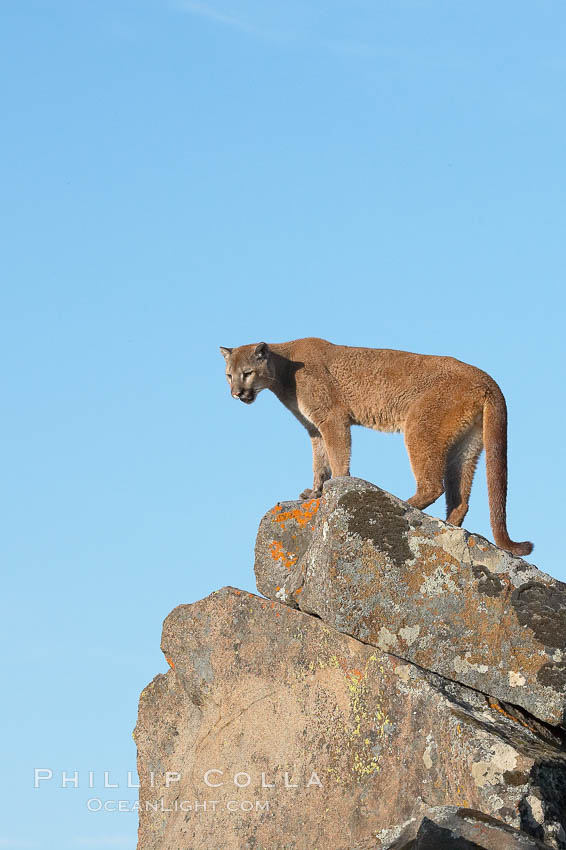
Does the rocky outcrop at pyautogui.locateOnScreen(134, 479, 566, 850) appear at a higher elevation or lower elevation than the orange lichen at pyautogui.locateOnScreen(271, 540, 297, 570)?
lower

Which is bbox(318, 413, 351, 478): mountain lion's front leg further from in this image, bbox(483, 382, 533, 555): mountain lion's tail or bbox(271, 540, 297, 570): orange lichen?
bbox(271, 540, 297, 570): orange lichen

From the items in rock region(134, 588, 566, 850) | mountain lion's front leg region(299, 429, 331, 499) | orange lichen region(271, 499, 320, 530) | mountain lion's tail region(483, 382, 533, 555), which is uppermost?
mountain lion's front leg region(299, 429, 331, 499)

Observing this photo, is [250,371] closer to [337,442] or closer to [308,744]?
[337,442]

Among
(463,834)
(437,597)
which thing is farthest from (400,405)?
(463,834)

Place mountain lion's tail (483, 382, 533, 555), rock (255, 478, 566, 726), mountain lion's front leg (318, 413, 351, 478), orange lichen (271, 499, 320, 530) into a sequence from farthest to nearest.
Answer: mountain lion's front leg (318, 413, 351, 478) → mountain lion's tail (483, 382, 533, 555) → orange lichen (271, 499, 320, 530) → rock (255, 478, 566, 726)

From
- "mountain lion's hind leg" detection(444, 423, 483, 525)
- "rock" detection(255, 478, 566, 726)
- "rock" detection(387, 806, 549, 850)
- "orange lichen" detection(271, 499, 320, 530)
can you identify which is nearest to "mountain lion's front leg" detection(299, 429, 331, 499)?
"mountain lion's hind leg" detection(444, 423, 483, 525)

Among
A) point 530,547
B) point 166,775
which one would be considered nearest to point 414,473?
point 530,547

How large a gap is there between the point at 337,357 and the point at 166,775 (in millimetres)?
5844

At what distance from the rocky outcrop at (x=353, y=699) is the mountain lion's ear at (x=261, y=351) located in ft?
15.3

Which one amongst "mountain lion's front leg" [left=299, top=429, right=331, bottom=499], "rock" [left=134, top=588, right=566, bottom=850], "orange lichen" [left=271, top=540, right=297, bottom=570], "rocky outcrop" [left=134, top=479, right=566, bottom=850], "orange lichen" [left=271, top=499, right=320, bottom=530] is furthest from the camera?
"mountain lion's front leg" [left=299, top=429, right=331, bottom=499]

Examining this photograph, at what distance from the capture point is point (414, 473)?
11234mm

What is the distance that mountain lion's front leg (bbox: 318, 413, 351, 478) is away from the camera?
12.1 meters

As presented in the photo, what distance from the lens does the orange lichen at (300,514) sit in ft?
28.3

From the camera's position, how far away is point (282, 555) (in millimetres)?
Result: 8562
